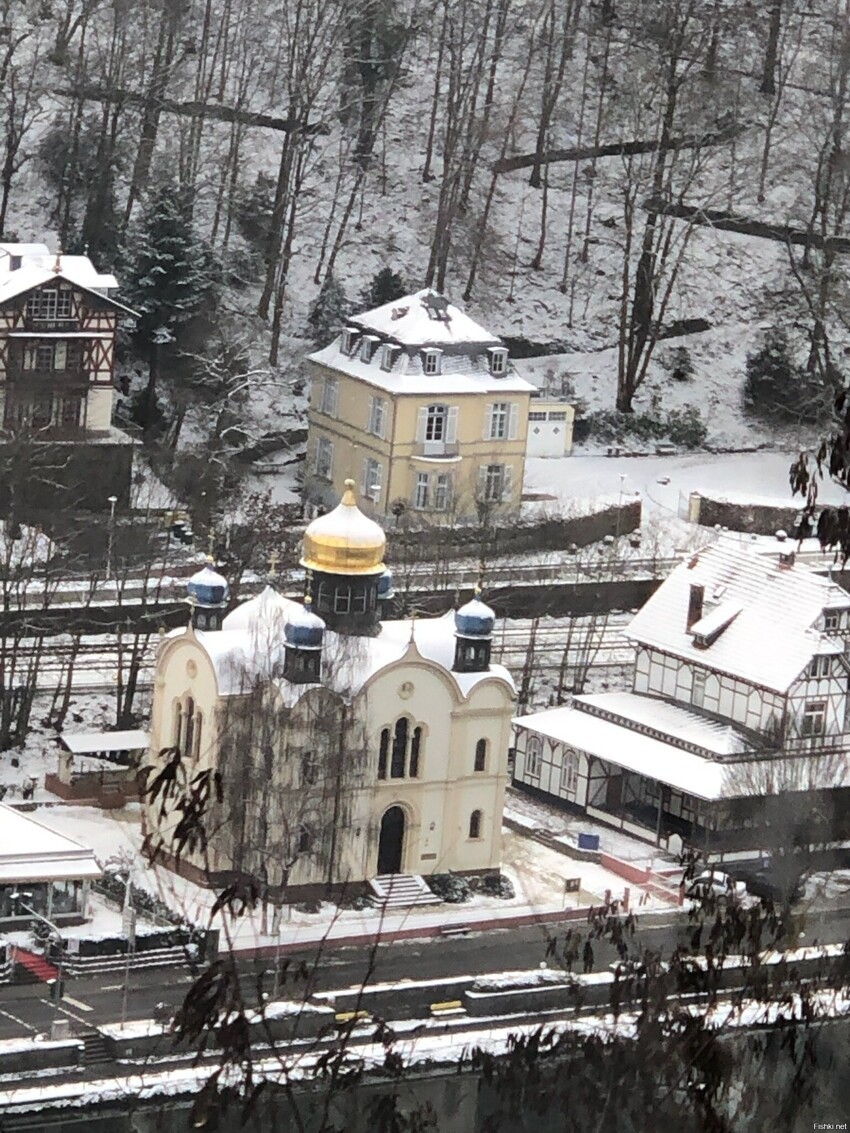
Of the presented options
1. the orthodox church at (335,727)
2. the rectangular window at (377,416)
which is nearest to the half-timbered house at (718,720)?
the orthodox church at (335,727)

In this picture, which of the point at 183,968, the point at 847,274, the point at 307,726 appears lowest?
the point at 183,968

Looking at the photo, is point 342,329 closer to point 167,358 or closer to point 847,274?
point 167,358

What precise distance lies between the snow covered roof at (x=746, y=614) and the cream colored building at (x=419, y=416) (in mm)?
10061

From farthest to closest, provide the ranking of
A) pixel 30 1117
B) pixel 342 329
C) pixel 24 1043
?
1. pixel 342 329
2. pixel 24 1043
3. pixel 30 1117

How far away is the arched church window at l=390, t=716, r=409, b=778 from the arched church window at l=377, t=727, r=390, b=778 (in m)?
0.12

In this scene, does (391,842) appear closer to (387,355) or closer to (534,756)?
(534,756)

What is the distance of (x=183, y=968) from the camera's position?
53.0 metres

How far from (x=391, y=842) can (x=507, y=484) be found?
768 inches

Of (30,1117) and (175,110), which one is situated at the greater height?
(175,110)

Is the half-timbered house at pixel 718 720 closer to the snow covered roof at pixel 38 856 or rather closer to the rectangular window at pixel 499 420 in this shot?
the snow covered roof at pixel 38 856

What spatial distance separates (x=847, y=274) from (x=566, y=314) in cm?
811

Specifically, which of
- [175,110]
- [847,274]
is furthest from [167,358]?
[847,274]

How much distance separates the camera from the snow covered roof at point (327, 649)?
185 ft

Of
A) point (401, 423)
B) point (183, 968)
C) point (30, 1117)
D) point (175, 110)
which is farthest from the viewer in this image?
point (175, 110)
